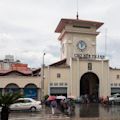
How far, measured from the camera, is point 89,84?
214 feet

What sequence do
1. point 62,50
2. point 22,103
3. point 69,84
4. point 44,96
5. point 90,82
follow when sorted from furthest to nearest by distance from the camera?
point 62,50 → point 90,82 → point 69,84 → point 44,96 → point 22,103

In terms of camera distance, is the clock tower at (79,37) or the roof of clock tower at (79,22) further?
the clock tower at (79,37)

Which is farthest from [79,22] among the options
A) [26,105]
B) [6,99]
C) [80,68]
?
[6,99]

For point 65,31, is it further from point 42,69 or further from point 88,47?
point 42,69

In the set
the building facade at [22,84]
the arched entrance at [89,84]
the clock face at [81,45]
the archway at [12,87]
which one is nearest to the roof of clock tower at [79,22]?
the clock face at [81,45]

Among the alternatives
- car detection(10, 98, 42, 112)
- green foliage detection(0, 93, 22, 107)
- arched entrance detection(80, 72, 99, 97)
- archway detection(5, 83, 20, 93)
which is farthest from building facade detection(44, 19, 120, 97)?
green foliage detection(0, 93, 22, 107)

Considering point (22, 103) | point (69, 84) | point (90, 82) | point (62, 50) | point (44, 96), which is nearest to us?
point (22, 103)

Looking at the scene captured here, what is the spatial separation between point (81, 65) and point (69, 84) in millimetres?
4076

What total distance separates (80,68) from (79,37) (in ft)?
26.6

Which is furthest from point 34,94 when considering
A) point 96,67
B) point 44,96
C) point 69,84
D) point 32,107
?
point 32,107

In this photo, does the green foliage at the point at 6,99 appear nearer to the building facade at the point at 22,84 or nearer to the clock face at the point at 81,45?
the building facade at the point at 22,84

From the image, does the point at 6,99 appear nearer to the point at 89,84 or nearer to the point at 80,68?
the point at 80,68

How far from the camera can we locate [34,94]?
56.4 metres

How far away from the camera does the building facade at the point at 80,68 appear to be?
58450 millimetres
